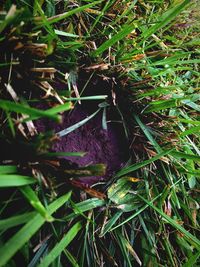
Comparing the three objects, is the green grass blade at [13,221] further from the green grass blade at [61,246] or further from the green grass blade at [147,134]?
the green grass blade at [147,134]

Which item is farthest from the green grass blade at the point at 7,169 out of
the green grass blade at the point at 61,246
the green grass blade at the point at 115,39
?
the green grass blade at the point at 115,39

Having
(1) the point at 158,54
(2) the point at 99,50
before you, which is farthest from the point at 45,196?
(1) the point at 158,54

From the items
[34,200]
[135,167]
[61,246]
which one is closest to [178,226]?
[135,167]

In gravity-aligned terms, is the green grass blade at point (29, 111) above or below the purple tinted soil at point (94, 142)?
above

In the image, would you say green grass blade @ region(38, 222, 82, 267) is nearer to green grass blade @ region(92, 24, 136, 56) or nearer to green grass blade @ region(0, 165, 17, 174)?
green grass blade @ region(0, 165, 17, 174)

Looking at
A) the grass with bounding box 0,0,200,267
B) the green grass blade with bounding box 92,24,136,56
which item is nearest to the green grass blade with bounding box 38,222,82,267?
the grass with bounding box 0,0,200,267

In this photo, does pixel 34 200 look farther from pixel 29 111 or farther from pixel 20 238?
pixel 29 111

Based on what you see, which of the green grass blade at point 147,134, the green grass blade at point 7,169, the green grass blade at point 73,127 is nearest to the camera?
the green grass blade at point 7,169
